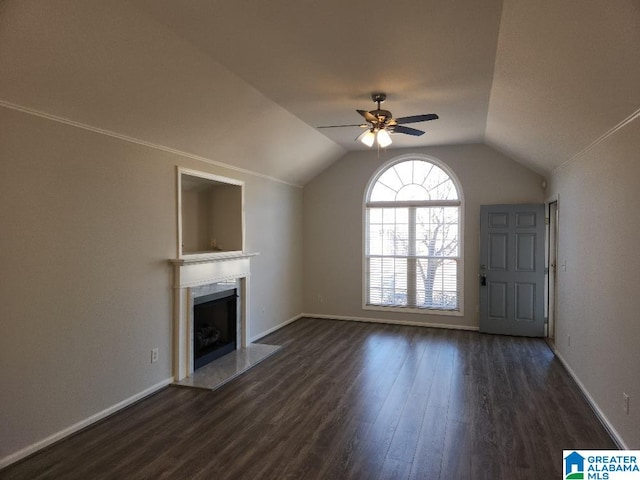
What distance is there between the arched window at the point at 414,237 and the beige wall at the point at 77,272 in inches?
140

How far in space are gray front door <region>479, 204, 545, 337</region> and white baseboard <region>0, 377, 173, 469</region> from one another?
4.64 m

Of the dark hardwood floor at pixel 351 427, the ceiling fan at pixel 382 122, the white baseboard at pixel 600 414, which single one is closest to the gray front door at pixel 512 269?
the dark hardwood floor at pixel 351 427

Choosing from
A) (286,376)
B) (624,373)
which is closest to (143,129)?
(286,376)

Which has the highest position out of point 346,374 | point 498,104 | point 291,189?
point 498,104

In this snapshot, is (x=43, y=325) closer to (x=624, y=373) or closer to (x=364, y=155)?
(x=624, y=373)

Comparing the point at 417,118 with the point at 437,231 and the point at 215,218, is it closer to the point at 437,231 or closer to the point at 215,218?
the point at 215,218

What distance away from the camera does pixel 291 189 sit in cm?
710

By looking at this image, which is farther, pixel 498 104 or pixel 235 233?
pixel 235 233

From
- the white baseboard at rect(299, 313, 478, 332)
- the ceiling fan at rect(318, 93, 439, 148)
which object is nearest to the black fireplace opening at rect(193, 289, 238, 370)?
the white baseboard at rect(299, 313, 478, 332)

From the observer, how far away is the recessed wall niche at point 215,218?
210 inches

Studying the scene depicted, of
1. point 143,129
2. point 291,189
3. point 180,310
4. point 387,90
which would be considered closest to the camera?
point 143,129

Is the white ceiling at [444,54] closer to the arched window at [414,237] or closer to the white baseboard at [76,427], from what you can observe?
the arched window at [414,237]

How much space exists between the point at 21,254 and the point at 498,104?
14.4ft

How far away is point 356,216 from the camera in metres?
7.22
